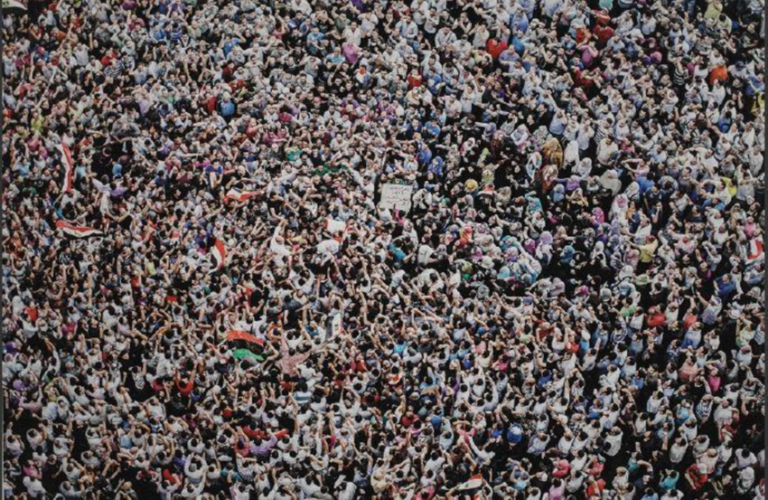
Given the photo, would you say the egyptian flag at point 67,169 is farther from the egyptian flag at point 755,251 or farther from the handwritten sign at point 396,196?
the egyptian flag at point 755,251

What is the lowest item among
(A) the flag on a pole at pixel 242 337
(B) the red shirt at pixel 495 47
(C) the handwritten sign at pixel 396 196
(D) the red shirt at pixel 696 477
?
(D) the red shirt at pixel 696 477

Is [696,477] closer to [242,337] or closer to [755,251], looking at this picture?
[755,251]

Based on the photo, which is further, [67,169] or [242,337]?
[67,169]

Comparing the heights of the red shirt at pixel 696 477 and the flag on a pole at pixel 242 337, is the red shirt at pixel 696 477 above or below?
below

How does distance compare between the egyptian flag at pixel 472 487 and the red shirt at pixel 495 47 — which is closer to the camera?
the egyptian flag at pixel 472 487

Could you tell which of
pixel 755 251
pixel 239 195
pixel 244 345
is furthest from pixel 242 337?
pixel 755 251

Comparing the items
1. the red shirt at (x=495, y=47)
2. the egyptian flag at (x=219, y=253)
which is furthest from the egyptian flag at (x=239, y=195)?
the red shirt at (x=495, y=47)

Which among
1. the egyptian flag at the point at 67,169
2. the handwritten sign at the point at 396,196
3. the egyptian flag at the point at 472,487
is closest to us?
the egyptian flag at the point at 472,487

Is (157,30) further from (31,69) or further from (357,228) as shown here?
(357,228)
